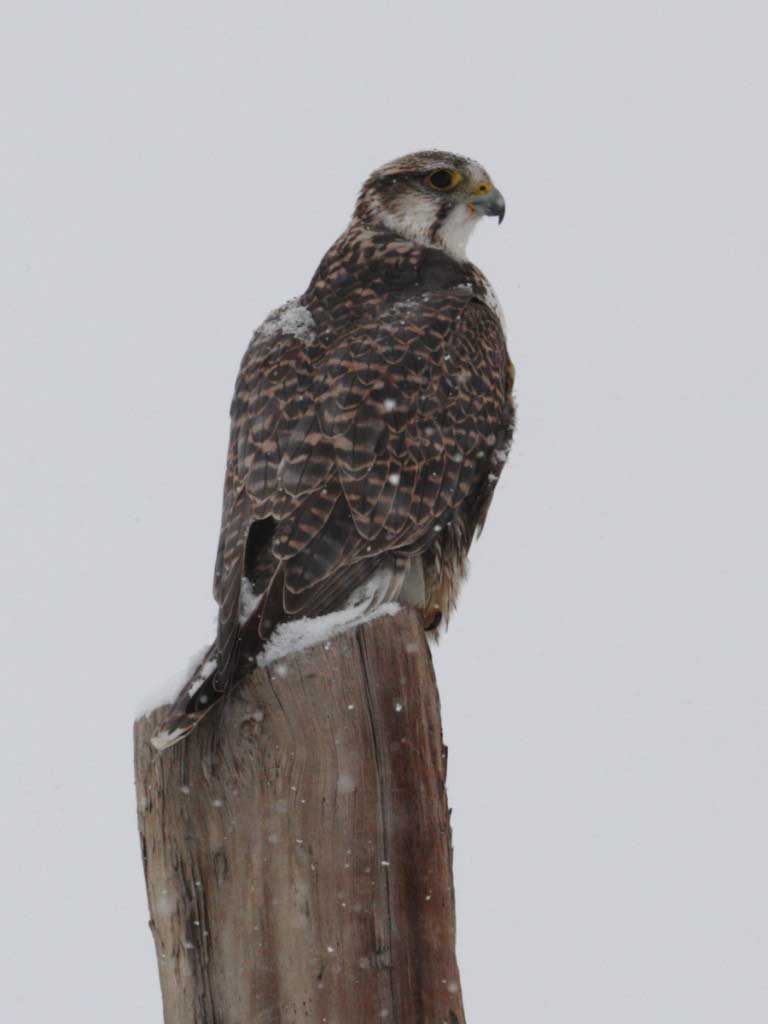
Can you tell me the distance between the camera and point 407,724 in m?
2.77

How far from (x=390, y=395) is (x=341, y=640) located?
1.08 meters

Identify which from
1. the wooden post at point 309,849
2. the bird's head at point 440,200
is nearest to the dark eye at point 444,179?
the bird's head at point 440,200

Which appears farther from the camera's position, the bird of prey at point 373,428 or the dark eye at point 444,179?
the dark eye at point 444,179

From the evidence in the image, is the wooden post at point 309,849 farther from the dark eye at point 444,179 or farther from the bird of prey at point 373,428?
the dark eye at point 444,179

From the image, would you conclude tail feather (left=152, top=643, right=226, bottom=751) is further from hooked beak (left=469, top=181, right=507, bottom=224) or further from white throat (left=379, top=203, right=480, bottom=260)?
hooked beak (left=469, top=181, right=507, bottom=224)

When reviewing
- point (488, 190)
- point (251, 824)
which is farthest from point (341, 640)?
point (488, 190)

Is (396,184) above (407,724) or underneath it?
above

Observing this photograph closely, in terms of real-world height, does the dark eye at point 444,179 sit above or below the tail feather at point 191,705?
above

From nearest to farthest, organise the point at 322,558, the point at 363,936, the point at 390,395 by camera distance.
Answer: the point at 363,936, the point at 322,558, the point at 390,395

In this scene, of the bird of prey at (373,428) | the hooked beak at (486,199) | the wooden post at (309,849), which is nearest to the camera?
the wooden post at (309,849)

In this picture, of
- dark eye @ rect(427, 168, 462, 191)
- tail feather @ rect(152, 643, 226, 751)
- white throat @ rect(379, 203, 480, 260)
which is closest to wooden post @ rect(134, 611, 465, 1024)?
tail feather @ rect(152, 643, 226, 751)

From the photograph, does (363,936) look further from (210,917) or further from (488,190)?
(488,190)

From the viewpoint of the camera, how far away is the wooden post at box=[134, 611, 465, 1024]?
2.67 m

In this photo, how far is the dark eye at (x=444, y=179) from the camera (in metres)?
4.44
